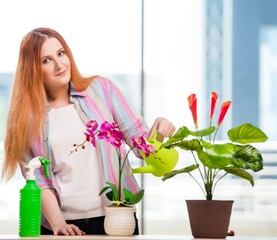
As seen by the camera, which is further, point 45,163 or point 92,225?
point 92,225

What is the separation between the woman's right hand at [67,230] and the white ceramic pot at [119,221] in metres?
0.14

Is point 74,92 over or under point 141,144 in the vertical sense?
over

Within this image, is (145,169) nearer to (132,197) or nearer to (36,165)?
(132,197)

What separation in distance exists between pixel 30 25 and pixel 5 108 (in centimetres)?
50

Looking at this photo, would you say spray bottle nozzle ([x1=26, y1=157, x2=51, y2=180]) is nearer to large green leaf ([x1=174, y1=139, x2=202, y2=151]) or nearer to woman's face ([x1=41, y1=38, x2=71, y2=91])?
woman's face ([x1=41, y1=38, x2=71, y2=91])

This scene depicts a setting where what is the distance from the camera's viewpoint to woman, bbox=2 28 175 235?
2857 mm

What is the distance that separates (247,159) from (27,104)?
858mm

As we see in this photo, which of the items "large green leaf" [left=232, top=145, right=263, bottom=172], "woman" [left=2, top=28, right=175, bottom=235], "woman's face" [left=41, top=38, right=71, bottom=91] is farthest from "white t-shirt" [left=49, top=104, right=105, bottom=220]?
"large green leaf" [left=232, top=145, right=263, bottom=172]

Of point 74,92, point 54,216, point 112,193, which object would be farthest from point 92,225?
point 74,92

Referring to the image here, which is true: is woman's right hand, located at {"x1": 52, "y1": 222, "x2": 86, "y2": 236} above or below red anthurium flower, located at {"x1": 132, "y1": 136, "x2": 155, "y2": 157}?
below

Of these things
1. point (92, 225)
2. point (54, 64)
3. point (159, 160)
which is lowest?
point (92, 225)

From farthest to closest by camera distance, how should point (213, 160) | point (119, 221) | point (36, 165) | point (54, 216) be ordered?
point (54, 216)
point (36, 165)
point (119, 221)
point (213, 160)

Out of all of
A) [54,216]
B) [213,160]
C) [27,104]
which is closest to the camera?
[213,160]

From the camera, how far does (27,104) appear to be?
2.92m
